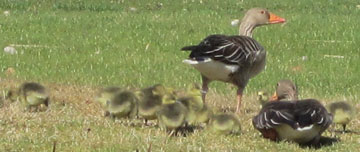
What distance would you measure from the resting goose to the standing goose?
180cm

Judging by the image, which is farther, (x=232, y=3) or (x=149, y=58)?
(x=232, y=3)

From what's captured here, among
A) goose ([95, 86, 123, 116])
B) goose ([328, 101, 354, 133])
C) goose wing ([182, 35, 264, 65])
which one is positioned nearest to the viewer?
goose ([328, 101, 354, 133])

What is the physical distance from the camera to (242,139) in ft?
27.8

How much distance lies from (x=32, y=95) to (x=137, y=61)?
5266 mm

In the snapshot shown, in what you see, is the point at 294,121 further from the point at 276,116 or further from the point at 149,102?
the point at 149,102

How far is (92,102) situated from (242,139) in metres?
2.65

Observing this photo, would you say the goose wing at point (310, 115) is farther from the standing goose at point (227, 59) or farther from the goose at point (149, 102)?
the standing goose at point (227, 59)

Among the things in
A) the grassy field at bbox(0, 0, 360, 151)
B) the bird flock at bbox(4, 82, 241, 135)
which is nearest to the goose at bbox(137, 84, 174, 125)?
the bird flock at bbox(4, 82, 241, 135)

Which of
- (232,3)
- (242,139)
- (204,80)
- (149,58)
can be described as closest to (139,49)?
(149,58)

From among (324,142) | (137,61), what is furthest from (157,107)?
(137,61)

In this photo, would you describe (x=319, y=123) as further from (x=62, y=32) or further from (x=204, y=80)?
(x=62, y=32)

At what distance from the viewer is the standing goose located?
10.1 m

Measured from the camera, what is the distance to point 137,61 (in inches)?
570

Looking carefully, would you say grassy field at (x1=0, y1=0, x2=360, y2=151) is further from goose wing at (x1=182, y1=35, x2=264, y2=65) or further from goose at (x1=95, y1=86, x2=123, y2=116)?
Answer: goose wing at (x1=182, y1=35, x2=264, y2=65)
